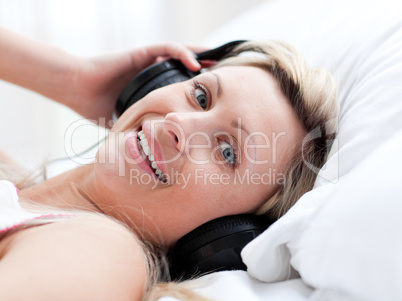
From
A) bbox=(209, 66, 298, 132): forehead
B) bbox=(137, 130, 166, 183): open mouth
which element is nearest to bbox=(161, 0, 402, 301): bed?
bbox=(209, 66, 298, 132): forehead

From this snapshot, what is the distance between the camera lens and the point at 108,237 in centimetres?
76

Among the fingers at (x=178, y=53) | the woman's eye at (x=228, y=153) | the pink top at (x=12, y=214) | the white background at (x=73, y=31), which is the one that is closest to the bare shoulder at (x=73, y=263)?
the pink top at (x=12, y=214)

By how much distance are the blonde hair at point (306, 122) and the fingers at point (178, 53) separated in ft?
0.82

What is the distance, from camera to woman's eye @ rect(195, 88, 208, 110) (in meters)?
1.03

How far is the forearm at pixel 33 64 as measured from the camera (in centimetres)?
135

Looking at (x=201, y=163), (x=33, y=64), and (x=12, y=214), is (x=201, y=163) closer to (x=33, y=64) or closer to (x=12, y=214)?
(x=12, y=214)

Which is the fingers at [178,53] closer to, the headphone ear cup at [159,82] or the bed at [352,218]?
the headphone ear cup at [159,82]

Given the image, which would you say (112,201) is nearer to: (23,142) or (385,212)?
(385,212)

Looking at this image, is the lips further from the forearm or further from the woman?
the forearm

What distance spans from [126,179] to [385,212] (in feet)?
1.73

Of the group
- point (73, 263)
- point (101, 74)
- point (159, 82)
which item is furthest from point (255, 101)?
point (101, 74)

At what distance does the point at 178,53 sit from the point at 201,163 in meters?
0.47

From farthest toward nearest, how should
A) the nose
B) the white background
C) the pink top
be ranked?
the white background → the nose → the pink top

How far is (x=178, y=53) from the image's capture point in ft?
4.24
